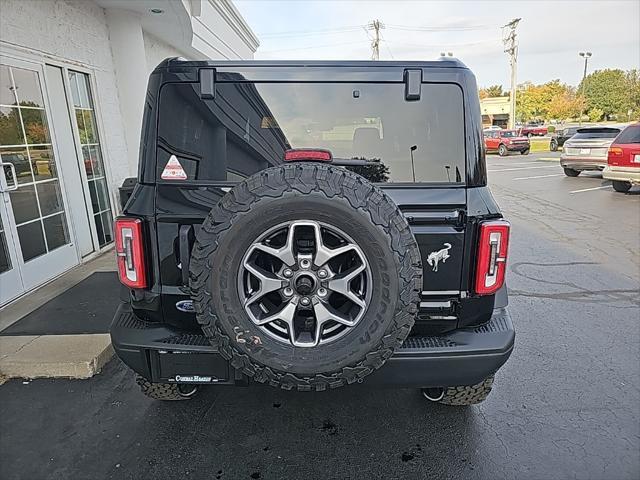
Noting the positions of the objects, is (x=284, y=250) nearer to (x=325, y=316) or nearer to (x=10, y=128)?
(x=325, y=316)

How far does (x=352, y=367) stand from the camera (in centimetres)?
196

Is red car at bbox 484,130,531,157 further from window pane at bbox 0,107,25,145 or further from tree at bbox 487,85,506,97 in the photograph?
tree at bbox 487,85,506,97

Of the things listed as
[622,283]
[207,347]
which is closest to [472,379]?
[207,347]

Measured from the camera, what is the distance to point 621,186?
11.6 metres

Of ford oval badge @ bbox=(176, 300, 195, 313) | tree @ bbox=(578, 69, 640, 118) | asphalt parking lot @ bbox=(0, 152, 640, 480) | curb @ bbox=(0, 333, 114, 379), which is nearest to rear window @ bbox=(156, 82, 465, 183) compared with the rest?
ford oval badge @ bbox=(176, 300, 195, 313)

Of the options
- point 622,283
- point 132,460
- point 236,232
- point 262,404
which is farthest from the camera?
point 622,283

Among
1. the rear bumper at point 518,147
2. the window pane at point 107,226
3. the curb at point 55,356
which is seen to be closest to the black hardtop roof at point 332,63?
the curb at point 55,356

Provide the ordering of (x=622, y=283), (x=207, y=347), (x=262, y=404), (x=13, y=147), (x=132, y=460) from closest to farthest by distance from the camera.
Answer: (x=207, y=347), (x=132, y=460), (x=262, y=404), (x=13, y=147), (x=622, y=283)

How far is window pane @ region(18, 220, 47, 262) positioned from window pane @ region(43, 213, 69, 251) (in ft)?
0.40

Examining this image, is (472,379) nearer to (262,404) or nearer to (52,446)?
(262,404)

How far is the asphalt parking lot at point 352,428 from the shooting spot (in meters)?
2.40

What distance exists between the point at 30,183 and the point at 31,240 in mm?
641

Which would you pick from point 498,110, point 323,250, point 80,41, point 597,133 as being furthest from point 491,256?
point 498,110

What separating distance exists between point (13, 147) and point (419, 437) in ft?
16.1
